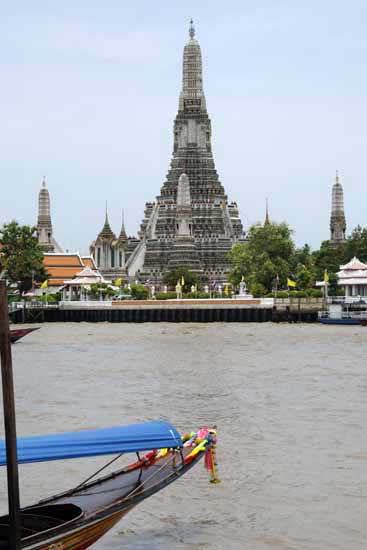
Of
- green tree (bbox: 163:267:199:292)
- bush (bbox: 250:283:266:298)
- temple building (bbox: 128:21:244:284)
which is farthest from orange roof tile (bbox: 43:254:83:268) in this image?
bush (bbox: 250:283:266:298)

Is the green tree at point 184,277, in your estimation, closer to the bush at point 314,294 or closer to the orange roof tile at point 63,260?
the orange roof tile at point 63,260

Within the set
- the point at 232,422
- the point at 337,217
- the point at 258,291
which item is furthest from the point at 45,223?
the point at 232,422

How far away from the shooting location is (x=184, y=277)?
106125 millimetres

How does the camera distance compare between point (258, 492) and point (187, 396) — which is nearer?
point (258, 492)

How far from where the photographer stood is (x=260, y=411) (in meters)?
28.0

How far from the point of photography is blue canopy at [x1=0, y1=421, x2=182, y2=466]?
48.6ft

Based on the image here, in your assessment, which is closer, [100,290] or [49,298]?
[49,298]

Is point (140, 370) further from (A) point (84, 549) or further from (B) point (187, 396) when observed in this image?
(A) point (84, 549)

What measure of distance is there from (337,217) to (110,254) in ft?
84.3

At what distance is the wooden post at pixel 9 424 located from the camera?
12.8m

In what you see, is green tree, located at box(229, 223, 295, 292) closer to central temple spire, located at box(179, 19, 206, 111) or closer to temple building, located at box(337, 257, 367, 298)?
temple building, located at box(337, 257, 367, 298)

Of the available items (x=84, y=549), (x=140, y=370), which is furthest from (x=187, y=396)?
(x=84, y=549)

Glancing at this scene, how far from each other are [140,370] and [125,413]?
12.0 meters

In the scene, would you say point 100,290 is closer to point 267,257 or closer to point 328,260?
point 267,257
